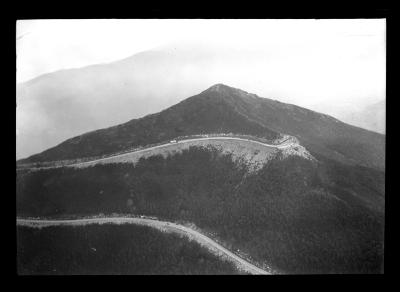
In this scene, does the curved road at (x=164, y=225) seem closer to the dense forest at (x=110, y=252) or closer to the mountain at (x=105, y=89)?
the dense forest at (x=110, y=252)

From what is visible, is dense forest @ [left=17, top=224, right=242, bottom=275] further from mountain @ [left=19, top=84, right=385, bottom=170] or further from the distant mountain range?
the distant mountain range

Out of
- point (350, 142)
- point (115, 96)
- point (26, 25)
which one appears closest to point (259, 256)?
point (350, 142)

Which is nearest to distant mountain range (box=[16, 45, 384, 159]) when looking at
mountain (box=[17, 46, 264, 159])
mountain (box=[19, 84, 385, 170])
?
mountain (box=[17, 46, 264, 159])

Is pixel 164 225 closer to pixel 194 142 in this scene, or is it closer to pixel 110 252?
pixel 110 252

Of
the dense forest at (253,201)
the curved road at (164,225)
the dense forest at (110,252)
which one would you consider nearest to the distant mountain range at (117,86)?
the dense forest at (253,201)

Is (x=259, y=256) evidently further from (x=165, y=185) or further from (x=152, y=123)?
(x=152, y=123)

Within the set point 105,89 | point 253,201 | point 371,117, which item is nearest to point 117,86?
point 105,89

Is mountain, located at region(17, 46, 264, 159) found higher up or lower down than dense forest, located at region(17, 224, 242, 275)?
higher up
